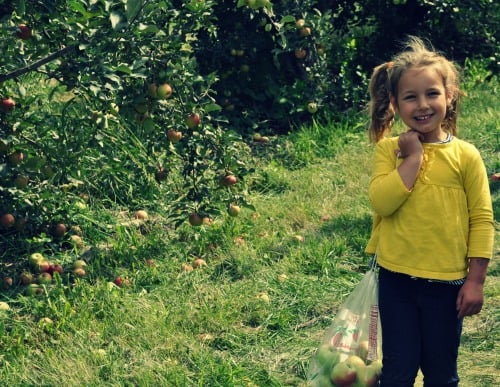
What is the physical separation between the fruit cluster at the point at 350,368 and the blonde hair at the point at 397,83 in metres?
0.70

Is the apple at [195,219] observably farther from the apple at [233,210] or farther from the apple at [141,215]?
the apple at [141,215]

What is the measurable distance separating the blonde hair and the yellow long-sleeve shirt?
21 centimetres

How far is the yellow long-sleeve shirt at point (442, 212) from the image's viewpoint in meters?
2.78

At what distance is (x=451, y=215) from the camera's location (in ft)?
9.14

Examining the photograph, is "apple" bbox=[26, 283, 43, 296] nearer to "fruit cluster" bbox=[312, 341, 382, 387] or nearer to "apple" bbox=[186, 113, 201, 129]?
"apple" bbox=[186, 113, 201, 129]

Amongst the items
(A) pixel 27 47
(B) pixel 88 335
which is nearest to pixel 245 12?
(A) pixel 27 47

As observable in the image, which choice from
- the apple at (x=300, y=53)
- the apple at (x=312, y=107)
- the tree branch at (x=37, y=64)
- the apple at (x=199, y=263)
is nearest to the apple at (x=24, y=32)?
the tree branch at (x=37, y=64)

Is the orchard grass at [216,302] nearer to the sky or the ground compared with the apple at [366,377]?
nearer to the ground

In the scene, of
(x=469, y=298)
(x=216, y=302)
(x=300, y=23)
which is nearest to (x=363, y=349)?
(x=469, y=298)

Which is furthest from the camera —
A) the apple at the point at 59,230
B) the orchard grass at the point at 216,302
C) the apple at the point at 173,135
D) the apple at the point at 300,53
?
the apple at the point at 300,53

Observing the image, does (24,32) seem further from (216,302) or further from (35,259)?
(216,302)

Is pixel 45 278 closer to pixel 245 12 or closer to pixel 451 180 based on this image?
pixel 451 180

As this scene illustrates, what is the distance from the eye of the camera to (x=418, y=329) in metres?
2.87

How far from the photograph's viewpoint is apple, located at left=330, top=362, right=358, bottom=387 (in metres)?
3.08
